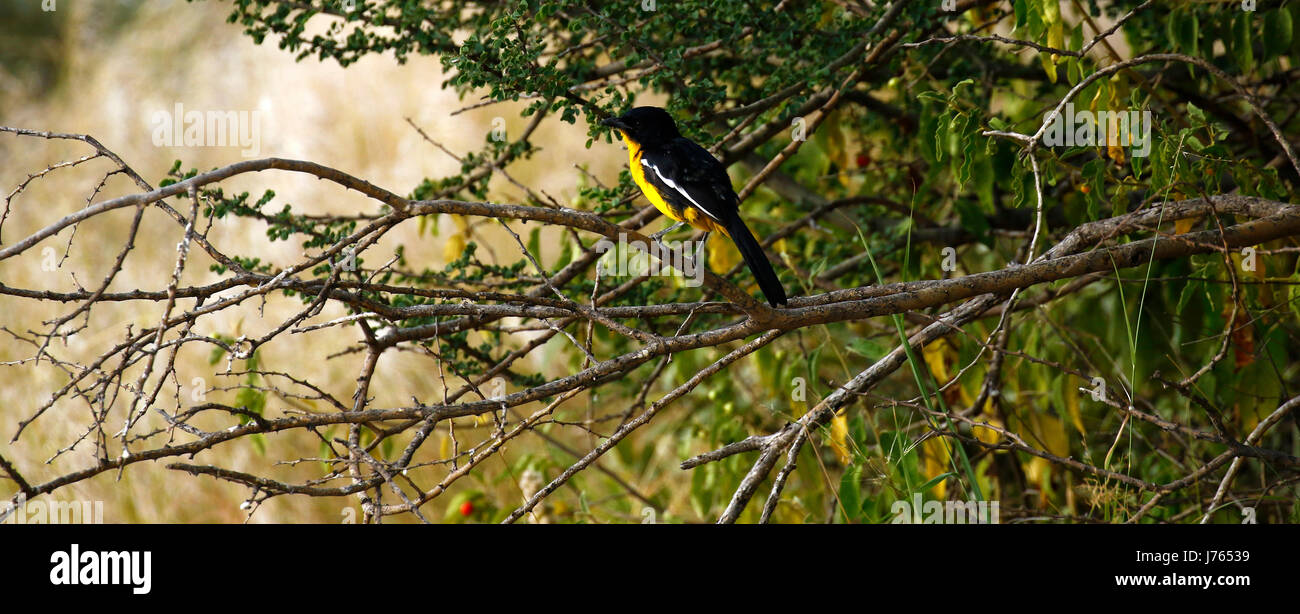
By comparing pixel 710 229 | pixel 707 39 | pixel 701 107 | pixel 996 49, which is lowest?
pixel 710 229

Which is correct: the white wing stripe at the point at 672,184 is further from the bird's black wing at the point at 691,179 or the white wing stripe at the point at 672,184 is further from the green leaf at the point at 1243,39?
the green leaf at the point at 1243,39

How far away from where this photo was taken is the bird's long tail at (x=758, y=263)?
2572 millimetres

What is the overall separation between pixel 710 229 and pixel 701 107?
0.37m

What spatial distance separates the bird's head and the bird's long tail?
16.9 inches

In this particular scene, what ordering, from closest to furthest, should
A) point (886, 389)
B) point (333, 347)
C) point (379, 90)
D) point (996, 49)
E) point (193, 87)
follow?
point (996, 49) → point (886, 389) → point (333, 347) → point (379, 90) → point (193, 87)

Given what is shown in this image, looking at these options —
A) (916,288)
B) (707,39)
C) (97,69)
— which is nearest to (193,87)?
(97,69)

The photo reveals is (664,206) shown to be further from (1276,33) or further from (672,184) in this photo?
(1276,33)

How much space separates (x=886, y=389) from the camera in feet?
17.7

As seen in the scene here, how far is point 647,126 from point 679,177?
0.35 meters

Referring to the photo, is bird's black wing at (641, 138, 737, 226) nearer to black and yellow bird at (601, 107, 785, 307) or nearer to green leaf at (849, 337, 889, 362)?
black and yellow bird at (601, 107, 785, 307)

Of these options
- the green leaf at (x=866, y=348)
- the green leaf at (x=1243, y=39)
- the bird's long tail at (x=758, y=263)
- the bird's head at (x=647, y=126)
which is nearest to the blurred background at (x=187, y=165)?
the bird's head at (x=647, y=126)

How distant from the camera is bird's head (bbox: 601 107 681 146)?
11.1 ft

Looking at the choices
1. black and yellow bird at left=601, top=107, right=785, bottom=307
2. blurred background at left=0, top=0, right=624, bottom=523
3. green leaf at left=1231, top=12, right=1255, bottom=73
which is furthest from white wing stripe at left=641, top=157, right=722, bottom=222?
green leaf at left=1231, top=12, right=1255, bottom=73

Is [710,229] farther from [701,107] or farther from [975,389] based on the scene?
[975,389]
